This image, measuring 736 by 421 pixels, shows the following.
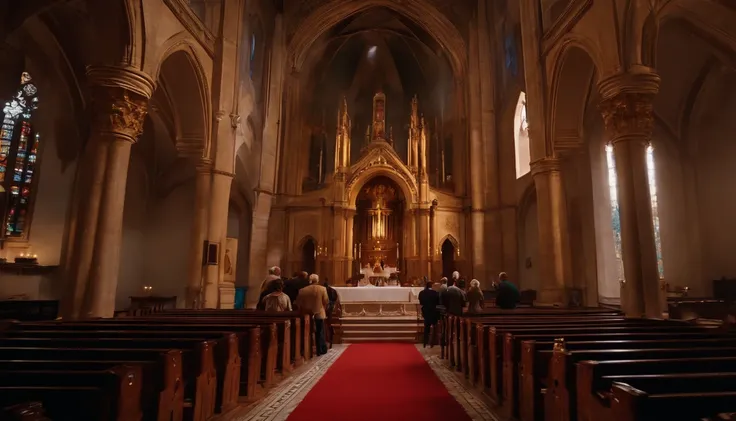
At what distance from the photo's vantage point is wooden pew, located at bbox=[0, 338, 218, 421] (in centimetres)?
402

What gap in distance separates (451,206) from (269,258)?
28.2 feet

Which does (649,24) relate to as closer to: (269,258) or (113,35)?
(113,35)

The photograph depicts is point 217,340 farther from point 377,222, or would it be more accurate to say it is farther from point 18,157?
point 377,222

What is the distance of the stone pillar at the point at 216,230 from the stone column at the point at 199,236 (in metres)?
0.11

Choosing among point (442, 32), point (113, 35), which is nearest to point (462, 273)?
point (442, 32)

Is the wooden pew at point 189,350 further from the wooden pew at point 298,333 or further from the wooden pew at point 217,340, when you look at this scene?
the wooden pew at point 298,333

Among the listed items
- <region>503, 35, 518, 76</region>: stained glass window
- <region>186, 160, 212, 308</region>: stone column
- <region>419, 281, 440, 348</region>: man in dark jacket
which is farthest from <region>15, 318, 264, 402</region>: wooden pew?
<region>503, 35, 518, 76</region>: stained glass window

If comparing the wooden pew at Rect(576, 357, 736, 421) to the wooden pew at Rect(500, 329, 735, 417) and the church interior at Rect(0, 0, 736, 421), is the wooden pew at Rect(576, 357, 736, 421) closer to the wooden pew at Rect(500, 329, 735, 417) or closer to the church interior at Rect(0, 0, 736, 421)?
the church interior at Rect(0, 0, 736, 421)

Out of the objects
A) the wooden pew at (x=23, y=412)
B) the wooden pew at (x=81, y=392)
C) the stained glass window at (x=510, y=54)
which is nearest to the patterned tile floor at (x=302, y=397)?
the wooden pew at (x=81, y=392)

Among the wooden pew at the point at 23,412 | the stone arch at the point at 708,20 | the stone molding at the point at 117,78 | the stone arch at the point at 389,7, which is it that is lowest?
the wooden pew at the point at 23,412

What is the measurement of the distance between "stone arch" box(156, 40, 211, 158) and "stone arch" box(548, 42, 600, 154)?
10.4 meters

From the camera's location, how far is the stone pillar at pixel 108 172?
8727 mm

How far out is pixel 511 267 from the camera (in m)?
18.6

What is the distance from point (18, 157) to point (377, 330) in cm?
1185
